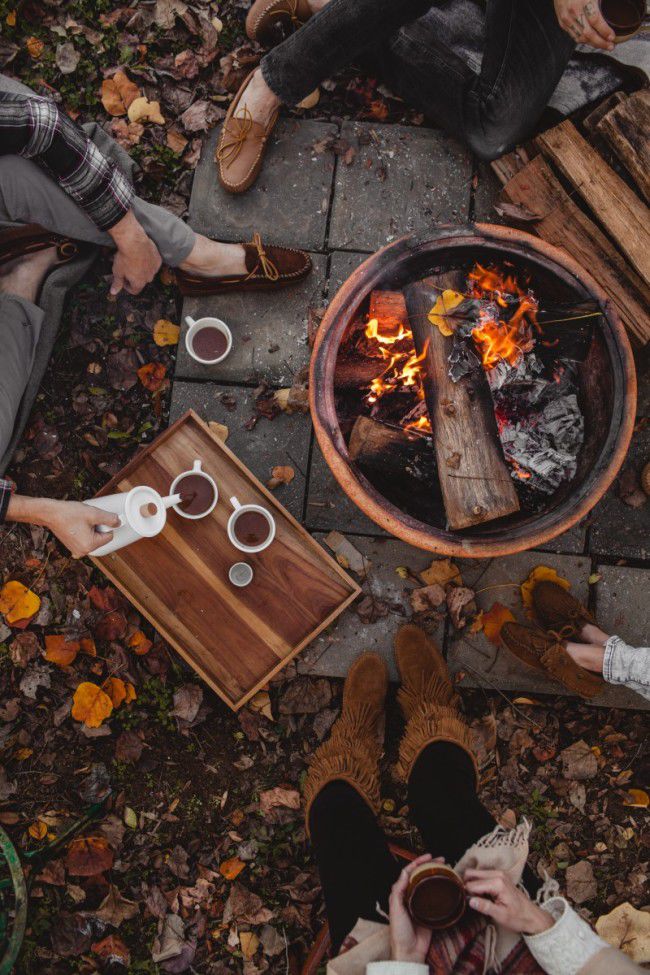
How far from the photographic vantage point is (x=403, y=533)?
245cm

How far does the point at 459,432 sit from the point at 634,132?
5.49ft

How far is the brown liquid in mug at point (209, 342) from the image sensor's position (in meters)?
3.22

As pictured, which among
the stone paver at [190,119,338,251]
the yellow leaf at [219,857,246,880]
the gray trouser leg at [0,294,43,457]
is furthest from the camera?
the stone paver at [190,119,338,251]

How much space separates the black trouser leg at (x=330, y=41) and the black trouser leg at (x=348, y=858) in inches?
127

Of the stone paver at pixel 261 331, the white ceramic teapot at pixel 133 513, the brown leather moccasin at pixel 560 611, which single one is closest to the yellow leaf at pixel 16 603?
the white ceramic teapot at pixel 133 513

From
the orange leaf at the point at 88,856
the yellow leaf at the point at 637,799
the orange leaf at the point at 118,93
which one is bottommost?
the yellow leaf at the point at 637,799

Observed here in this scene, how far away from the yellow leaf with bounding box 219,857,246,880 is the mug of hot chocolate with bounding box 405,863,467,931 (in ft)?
4.29

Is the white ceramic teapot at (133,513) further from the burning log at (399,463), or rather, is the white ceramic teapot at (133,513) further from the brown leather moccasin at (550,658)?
the brown leather moccasin at (550,658)

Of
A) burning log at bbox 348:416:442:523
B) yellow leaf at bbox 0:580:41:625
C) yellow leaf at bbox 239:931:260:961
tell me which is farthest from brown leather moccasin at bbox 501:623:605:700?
yellow leaf at bbox 0:580:41:625

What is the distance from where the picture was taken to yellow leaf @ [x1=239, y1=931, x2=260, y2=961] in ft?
9.87

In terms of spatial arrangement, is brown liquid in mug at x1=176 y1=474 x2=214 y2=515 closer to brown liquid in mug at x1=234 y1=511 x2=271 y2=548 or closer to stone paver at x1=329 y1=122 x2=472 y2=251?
brown liquid in mug at x1=234 y1=511 x2=271 y2=548

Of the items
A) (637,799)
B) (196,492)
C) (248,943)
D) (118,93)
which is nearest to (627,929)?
(637,799)

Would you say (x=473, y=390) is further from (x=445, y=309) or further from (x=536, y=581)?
(x=536, y=581)

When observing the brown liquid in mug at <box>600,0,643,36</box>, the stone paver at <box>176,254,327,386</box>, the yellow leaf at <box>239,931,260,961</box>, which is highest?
the brown liquid in mug at <box>600,0,643,36</box>
